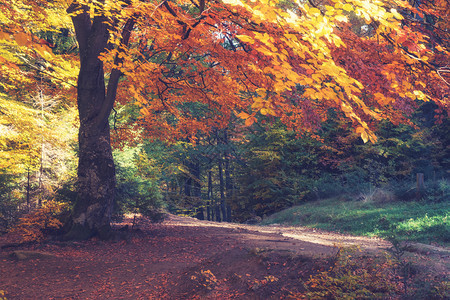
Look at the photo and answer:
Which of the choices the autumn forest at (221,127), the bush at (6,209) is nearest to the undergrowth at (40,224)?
the autumn forest at (221,127)

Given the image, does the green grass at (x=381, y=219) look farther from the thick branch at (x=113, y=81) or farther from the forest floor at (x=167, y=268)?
the thick branch at (x=113, y=81)

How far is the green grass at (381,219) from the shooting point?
9216 mm

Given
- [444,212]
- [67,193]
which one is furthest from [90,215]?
[444,212]

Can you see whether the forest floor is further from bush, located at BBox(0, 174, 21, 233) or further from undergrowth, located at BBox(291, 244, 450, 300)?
bush, located at BBox(0, 174, 21, 233)

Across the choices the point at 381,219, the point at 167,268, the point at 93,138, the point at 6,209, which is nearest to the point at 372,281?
the point at 167,268

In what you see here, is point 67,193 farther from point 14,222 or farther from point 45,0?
point 45,0

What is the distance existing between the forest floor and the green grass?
2.56 m

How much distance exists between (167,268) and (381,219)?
769cm

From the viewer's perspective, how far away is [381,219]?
35.5 feet

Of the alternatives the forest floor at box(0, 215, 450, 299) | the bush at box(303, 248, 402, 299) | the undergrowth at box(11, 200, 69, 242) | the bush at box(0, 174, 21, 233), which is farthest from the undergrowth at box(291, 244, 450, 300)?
the bush at box(0, 174, 21, 233)

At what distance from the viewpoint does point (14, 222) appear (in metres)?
9.18

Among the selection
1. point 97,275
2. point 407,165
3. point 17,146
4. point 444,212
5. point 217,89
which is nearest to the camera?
point 97,275

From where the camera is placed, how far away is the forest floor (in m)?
4.55

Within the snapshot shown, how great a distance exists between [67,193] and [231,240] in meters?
4.24
